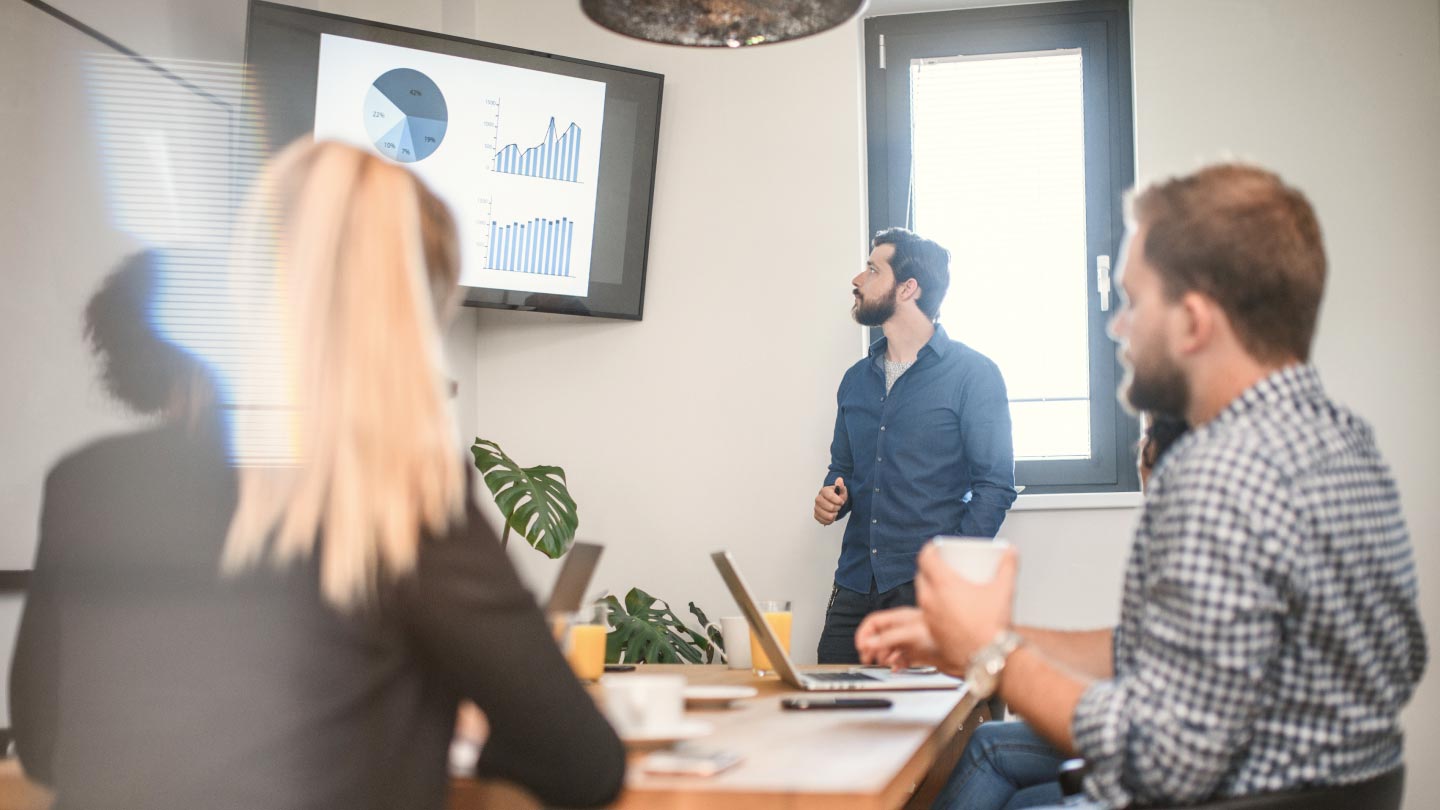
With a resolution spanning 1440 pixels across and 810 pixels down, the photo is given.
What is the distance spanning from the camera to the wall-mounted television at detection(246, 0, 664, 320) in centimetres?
333

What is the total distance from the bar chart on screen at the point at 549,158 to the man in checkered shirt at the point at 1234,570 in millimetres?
2629

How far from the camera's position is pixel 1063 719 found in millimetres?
1162

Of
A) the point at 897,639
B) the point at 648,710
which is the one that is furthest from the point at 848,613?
the point at 648,710

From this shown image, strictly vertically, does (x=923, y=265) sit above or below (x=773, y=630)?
above

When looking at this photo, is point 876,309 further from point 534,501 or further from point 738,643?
point 738,643

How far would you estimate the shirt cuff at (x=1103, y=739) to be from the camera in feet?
3.62

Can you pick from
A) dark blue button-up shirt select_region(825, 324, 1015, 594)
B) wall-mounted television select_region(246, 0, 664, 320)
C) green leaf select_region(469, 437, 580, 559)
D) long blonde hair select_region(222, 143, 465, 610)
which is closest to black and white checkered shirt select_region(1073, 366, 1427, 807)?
long blonde hair select_region(222, 143, 465, 610)

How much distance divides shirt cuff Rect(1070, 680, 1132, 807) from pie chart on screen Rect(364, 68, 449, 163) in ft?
9.24

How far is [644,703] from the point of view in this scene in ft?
4.41

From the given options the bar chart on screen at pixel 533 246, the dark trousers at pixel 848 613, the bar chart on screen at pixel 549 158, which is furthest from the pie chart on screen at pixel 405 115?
the dark trousers at pixel 848 613

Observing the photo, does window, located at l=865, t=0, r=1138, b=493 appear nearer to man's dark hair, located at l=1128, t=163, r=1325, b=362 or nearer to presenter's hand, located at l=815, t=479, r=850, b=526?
presenter's hand, located at l=815, t=479, r=850, b=526

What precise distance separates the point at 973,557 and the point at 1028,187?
9.16 feet

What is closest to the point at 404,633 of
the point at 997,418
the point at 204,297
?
the point at 204,297

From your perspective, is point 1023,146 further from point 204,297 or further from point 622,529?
point 204,297
